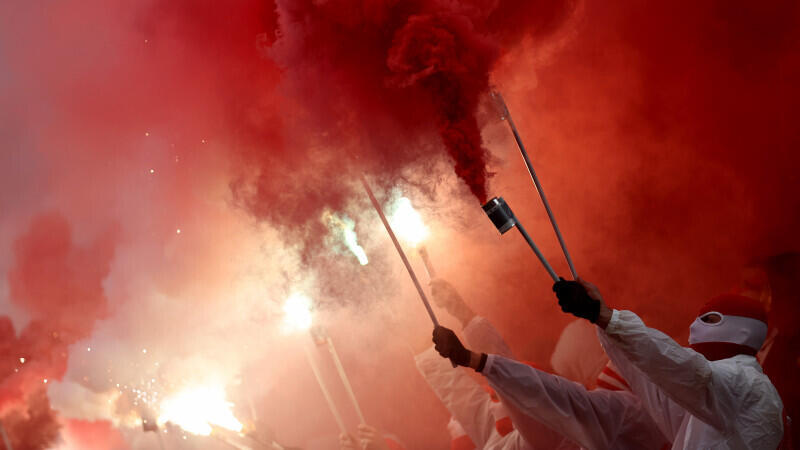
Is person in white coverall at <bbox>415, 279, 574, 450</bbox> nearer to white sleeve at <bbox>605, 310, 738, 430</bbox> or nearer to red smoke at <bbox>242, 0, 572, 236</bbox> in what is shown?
red smoke at <bbox>242, 0, 572, 236</bbox>

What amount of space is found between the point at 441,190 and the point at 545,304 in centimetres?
160

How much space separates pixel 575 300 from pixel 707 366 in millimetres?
669

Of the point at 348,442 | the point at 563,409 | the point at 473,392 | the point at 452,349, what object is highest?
the point at 452,349

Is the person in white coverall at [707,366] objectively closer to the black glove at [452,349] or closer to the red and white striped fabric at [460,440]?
the black glove at [452,349]

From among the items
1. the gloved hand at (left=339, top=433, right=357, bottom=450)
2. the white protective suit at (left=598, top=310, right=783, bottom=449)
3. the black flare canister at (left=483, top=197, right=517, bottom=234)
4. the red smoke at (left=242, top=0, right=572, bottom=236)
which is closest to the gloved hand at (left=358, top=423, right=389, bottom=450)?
the gloved hand at (left=339, top=433, right=357, bottom=450)

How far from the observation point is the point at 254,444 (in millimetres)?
4980

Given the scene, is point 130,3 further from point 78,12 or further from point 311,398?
point 311,398

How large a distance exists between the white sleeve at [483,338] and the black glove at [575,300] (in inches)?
78.8

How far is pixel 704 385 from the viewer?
7.45ft

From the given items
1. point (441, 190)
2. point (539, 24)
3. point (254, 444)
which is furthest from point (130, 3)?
point (254, 444)

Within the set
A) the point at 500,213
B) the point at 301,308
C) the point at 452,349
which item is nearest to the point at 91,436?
the point at 301,308

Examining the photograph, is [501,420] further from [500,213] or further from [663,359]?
[500,213]

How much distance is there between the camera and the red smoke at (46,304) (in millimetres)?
6812

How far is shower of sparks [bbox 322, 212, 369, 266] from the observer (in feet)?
16.1
